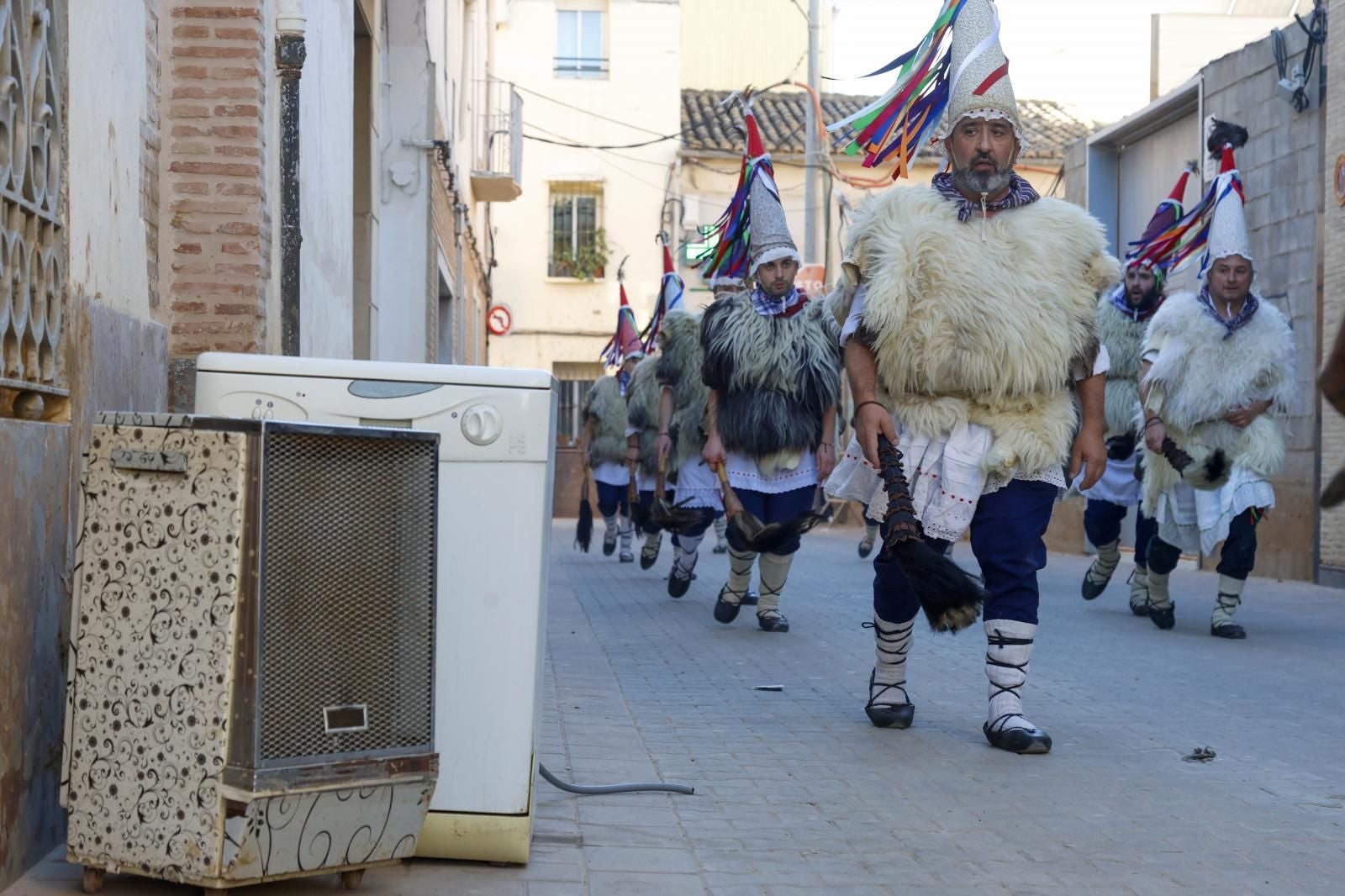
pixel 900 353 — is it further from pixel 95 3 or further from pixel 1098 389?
pixel 95 3

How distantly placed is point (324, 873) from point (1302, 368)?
12922 millimetres

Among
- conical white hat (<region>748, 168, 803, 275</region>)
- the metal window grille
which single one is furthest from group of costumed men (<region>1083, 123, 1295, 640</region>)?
the metal window grille

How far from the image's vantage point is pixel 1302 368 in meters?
15.0

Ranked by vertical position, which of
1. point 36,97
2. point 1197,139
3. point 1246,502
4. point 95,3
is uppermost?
point 1197,139

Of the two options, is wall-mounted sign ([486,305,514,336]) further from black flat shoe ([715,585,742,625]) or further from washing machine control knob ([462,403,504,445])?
washing machine control knob ([462,403,504,445])

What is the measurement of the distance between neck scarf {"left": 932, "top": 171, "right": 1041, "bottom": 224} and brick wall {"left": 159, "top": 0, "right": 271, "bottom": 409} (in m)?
2.72

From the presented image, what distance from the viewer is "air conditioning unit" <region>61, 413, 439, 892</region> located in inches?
135

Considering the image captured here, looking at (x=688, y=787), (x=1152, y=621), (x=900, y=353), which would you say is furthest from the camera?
(x=1152, y=621)

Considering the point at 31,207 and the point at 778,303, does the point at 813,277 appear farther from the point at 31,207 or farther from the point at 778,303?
the point at 31,207

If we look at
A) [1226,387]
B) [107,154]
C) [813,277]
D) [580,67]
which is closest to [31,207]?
[107,154]

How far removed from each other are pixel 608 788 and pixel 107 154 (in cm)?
227

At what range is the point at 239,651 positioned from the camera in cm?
343

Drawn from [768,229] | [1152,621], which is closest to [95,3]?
[768,229]

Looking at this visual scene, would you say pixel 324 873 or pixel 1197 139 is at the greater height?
pixel 1197 139
